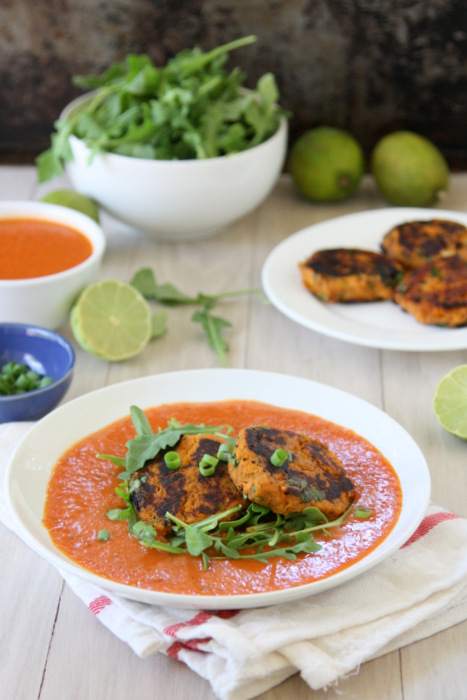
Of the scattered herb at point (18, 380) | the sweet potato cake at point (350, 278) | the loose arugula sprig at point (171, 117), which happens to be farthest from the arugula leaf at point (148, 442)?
the loose arugula sprig at point (171, 117)

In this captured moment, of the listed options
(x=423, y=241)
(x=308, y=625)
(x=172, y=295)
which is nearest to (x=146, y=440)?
(x=308, y=625)

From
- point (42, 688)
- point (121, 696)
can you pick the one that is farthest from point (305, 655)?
point (42, 688)

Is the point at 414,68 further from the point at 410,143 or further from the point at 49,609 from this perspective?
the point at 49,609

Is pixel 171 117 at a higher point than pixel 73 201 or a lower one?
higher

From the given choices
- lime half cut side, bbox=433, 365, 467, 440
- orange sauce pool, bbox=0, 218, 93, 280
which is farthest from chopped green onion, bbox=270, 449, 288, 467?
orange sauce pool, bbox=0, 218, 93, 280

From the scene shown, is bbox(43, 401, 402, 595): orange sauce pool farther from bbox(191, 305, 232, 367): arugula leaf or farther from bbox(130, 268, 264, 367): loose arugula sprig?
bbox(130, 268, 264, 367): loose arugula sprig

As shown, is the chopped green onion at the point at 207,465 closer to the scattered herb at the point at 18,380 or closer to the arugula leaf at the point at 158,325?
the scattered herb at the point at 18,380

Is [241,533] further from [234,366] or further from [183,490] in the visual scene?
[234,366]
